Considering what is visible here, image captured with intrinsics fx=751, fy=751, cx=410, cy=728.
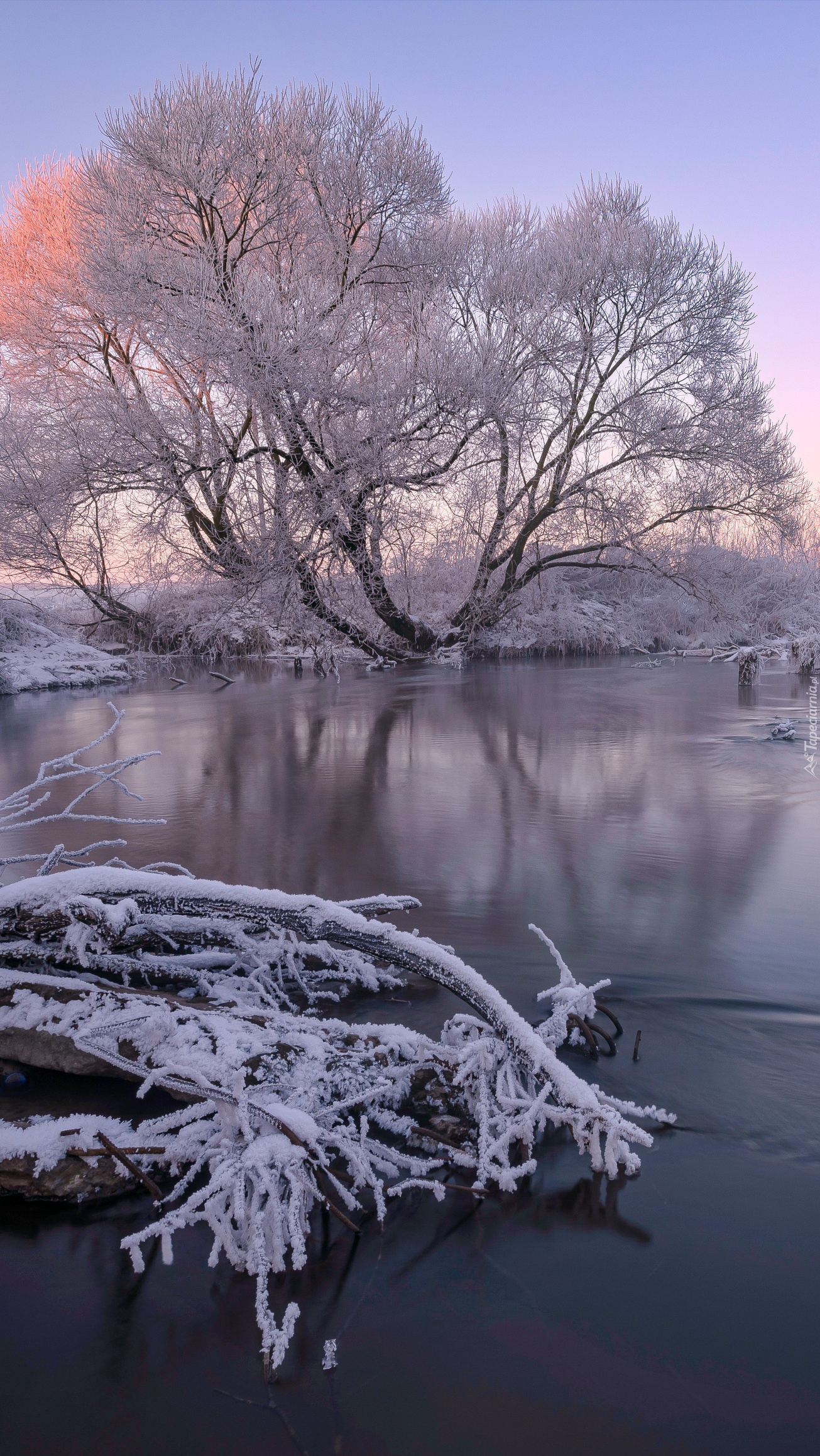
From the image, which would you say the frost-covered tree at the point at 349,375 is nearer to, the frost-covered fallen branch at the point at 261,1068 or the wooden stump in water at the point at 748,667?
the wooden stump in water at the point at 748,667

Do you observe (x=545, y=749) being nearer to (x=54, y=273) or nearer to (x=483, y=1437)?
(x=483, y=1437)

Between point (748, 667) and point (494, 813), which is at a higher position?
point (748, 667)

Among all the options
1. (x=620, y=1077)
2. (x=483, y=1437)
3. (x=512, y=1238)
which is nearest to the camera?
(x=483, y=1437)

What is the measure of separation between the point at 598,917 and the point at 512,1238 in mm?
2316

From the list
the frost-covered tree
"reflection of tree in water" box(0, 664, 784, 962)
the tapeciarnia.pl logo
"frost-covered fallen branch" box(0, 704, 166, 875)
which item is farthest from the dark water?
the frost-covered tree

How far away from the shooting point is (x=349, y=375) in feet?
34.8

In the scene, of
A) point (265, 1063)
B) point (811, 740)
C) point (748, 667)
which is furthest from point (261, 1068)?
point (748, 667)

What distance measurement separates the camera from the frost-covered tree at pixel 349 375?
10.3m

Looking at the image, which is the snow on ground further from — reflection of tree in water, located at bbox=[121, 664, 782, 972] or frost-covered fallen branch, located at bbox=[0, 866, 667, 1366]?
frost-covered fallen branch, located at bbox=[0, 866, 667, 1366]

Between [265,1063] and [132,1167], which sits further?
[265,1063]

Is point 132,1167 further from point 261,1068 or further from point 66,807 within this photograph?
point 66,807

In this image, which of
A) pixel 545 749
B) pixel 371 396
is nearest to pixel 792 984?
pixel 545 749

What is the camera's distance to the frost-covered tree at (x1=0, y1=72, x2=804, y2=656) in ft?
33.9

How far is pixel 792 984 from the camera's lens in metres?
3.07
